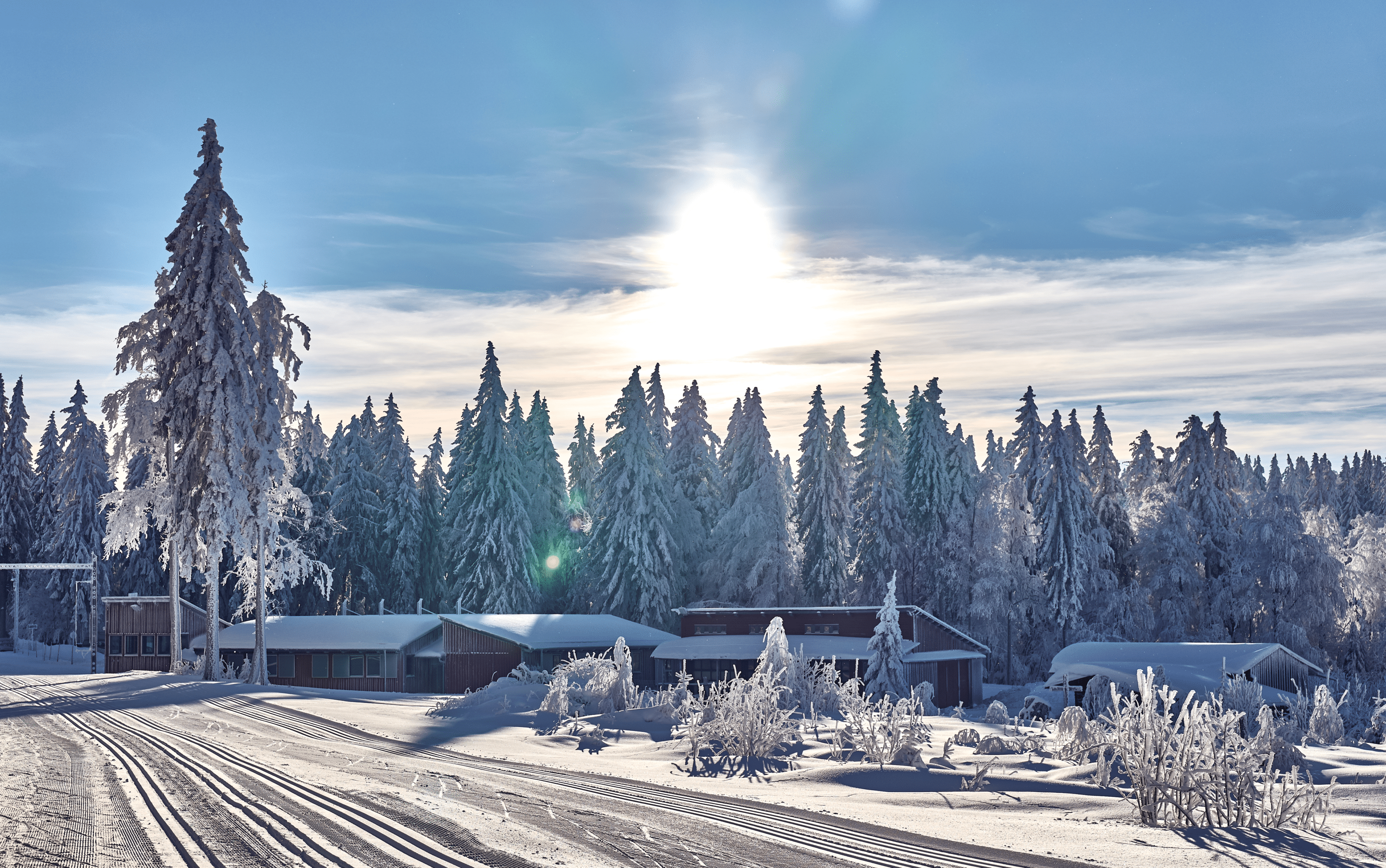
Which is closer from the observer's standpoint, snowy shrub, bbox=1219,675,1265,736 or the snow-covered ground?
the snow-covered ground

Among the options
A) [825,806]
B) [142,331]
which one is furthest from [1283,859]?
[142,331]

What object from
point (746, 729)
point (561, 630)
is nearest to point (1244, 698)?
point (746, 729)

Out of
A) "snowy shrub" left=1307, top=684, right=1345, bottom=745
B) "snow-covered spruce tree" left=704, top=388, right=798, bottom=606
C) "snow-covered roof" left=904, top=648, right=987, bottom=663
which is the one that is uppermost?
"snow-covered spruce tree" left=704, top=388, right=798, bottom=606

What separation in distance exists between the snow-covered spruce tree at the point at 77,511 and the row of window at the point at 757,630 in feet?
137

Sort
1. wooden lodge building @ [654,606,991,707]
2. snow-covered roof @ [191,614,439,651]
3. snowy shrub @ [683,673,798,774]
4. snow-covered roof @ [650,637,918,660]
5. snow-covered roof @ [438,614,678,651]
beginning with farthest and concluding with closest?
snow-covered roof @ [191,614,439,651] < snow-covered roof @ [438,614,678,651] < wooden lodge building @ [654,606,991,707] < snow-covered roof @ [650,637,918,660] < snowy shrub @ [683,673,798,774]

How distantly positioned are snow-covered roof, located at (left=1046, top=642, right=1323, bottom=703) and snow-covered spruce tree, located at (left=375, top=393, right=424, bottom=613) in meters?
41.1

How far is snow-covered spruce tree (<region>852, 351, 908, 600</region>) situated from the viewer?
62.9m

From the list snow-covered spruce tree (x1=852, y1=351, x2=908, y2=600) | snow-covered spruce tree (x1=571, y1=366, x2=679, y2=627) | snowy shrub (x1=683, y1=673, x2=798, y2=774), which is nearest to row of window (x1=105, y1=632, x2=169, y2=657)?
snow-covered spruce tree (x1=571, y1=366, x2=679, y2=627)

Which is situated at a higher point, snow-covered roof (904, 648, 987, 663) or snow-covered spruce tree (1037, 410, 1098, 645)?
snow-covered spruce tree (1037, 410, 1098, 645)

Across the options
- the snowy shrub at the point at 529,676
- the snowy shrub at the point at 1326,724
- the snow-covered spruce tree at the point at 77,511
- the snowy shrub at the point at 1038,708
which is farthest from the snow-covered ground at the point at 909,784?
the snow-covered spruce tree at the point at 77,511

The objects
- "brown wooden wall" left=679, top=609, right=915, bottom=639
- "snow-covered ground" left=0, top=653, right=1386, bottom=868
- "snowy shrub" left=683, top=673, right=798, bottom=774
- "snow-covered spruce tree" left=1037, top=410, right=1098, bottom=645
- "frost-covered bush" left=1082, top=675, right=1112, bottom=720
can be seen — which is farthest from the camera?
"snow-covered spruce tree" left=1037, top=410, right=1098, bottom=645

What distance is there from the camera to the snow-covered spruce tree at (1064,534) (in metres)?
58.4

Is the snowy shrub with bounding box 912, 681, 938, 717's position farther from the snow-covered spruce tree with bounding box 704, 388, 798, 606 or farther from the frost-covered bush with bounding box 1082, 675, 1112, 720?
the snow-covered spruce tree with bounding box 704, 388, 798, 606

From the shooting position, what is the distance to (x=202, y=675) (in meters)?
37.7
